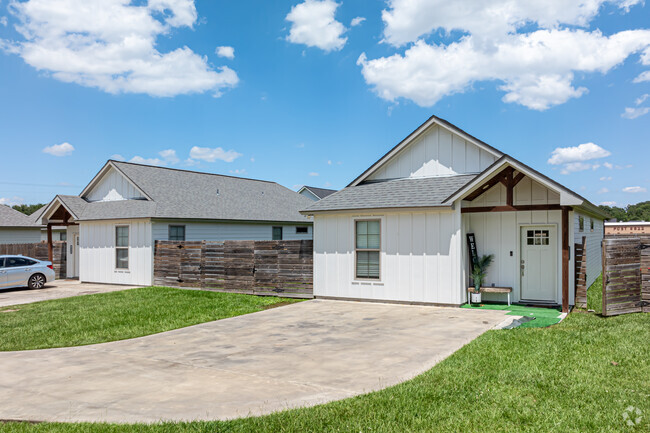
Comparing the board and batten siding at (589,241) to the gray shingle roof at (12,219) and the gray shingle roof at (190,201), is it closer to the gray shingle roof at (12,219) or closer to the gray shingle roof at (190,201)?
the gray shingle roof at (190,201)

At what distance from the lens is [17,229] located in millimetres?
33312

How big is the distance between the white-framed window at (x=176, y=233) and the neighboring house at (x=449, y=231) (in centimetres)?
859

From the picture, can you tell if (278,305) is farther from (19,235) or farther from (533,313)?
(19,235)

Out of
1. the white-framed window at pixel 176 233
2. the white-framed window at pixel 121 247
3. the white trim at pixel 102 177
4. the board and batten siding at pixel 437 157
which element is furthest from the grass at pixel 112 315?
the board and batten siding at pixel 437 157

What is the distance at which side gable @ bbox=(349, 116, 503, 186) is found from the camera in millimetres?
15969

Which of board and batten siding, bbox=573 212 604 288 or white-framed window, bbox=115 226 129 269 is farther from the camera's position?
white-framed window, bbox=115 226 129 269

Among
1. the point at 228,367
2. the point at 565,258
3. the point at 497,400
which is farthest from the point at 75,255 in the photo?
the point at 497,400

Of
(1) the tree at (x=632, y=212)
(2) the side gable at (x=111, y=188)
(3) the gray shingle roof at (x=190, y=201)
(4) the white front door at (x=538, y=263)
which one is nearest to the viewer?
(4) the white front door at (x=538, y=263)

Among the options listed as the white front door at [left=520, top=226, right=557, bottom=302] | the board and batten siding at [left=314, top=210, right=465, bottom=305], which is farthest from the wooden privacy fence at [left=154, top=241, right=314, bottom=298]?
the white front door at [left=520, top=226, right=557, bottom=302]

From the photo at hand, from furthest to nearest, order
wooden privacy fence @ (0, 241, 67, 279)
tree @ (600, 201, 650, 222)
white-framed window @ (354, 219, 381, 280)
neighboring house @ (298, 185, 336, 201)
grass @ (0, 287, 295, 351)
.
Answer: tree @ (600, 201, 650, 222), neighboring house @ (298, 185, 336, 201), wooden privacy fence @ (0, 241, 67, 279), white-framed window @ (354, 219, 381, 280), grass @ (0, 287, 295, 351)

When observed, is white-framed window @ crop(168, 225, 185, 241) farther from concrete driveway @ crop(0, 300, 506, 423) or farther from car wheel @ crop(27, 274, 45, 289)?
concrete driveway @ crop(0, 300, 506, 423)

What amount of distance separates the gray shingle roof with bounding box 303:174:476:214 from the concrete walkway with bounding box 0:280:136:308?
33.8 feet

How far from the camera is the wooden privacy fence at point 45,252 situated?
2614 cm

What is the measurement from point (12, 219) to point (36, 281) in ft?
50.5
